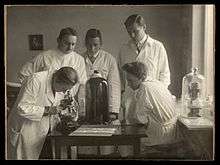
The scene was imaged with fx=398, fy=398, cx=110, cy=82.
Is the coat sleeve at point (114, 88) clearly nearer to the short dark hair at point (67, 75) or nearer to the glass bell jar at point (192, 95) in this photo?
the short dark hair at point (67, 75)

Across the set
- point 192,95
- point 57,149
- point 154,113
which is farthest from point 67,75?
point 192,95

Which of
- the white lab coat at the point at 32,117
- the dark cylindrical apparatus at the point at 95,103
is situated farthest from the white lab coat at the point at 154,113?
the white lab coat at the point at 32,117

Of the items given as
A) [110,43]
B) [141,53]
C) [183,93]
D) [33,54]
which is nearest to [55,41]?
[33,54]

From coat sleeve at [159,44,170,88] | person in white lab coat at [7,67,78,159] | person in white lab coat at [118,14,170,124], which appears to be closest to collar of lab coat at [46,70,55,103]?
person in white lab coat at [7,67,78,159]

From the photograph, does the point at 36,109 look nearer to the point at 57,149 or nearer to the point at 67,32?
the point at 57,149

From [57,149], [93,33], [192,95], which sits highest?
[93,33]

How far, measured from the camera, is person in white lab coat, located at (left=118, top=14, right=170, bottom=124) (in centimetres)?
209

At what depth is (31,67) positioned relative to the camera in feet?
6.91

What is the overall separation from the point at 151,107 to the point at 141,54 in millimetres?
287

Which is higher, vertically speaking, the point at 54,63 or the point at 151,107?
the point at 54,63

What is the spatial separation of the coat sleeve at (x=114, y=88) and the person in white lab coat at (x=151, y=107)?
0.05 m

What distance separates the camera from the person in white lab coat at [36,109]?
2.12m

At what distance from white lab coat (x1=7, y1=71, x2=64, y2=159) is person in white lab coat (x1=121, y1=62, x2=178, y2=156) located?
1.30 ft
